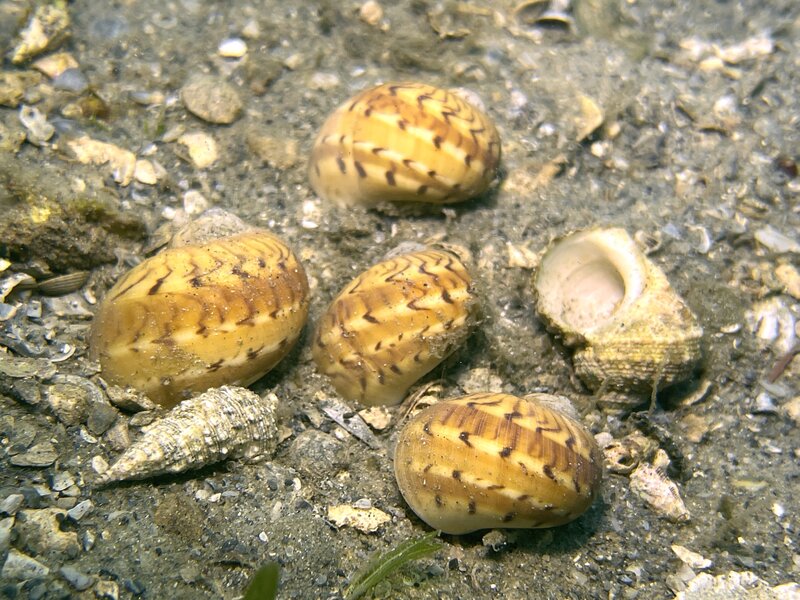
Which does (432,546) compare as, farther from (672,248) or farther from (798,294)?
(798,294)

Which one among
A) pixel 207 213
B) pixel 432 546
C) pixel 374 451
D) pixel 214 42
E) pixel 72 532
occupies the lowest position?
pixel 374 451

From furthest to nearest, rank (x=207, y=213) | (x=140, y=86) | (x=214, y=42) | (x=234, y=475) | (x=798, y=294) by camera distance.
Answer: (x=214, y=42) → (x=140, y=86) → (x=798, y=294) → (x=207, y=213) → (x=234, y=475)

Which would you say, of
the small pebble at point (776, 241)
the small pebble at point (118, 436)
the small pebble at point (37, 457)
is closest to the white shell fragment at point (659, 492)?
the small pebble at point (776, 241)

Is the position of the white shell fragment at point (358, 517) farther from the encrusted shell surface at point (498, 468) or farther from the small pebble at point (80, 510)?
the small pebble at point (80, 510)

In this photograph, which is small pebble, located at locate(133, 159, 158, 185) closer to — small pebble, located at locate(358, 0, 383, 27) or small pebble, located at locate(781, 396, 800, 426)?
small pebble, located at locate(358, 0, 383, 27)

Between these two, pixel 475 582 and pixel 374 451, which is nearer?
pixel 475 582

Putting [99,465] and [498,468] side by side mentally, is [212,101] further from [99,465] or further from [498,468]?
[498,468]

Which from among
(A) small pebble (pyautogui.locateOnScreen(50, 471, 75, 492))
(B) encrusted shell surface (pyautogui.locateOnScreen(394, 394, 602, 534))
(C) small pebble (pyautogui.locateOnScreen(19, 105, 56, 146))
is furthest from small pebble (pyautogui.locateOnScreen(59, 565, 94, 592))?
(C) small pebble (pyautogui.locateOnScreen(19, 105, 56, 146))

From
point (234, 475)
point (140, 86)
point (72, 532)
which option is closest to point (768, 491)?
point (234, 475)
